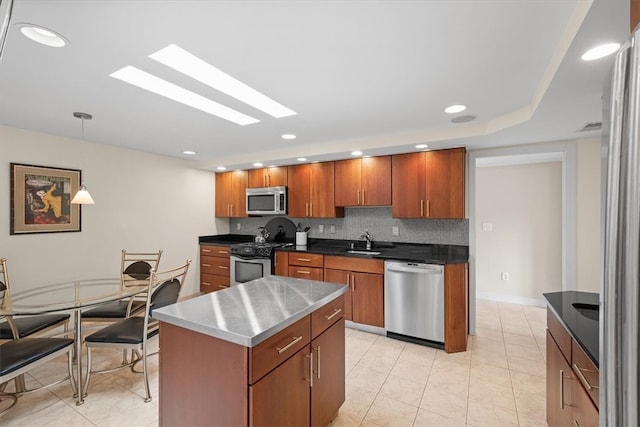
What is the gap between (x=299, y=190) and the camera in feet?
13.9

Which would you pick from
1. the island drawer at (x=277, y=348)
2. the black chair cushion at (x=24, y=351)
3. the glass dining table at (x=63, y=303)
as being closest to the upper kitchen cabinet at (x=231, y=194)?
the glass dining table at (x=63, y=303)

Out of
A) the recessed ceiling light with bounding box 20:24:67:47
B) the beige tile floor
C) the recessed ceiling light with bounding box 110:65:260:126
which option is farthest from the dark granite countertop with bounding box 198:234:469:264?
the recessed ceiling light with bounding box 20:24:67:47

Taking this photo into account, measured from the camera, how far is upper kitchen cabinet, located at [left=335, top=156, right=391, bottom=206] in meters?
3.61

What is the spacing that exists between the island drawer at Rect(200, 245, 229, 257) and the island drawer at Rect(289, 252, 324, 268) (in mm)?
1312

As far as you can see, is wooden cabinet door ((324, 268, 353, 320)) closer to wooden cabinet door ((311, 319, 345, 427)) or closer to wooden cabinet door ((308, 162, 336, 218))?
wooden cabinet door ((308, 162, 336, 218))

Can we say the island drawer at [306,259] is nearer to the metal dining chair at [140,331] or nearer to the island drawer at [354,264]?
the island drawer at [354,264]

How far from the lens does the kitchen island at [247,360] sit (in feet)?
3.92

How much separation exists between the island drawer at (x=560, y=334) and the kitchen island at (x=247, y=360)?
1184mm

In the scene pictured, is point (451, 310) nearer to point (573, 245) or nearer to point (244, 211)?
point (573, 245)

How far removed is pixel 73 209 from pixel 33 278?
2.63 feet

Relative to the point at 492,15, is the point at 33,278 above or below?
below

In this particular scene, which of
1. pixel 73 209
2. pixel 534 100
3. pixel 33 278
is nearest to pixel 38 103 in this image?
pixel 73 209

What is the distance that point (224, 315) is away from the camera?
137 centimetres

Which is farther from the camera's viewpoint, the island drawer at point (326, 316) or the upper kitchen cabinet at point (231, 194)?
the upper kitchen cabinet at point (231, 194)
